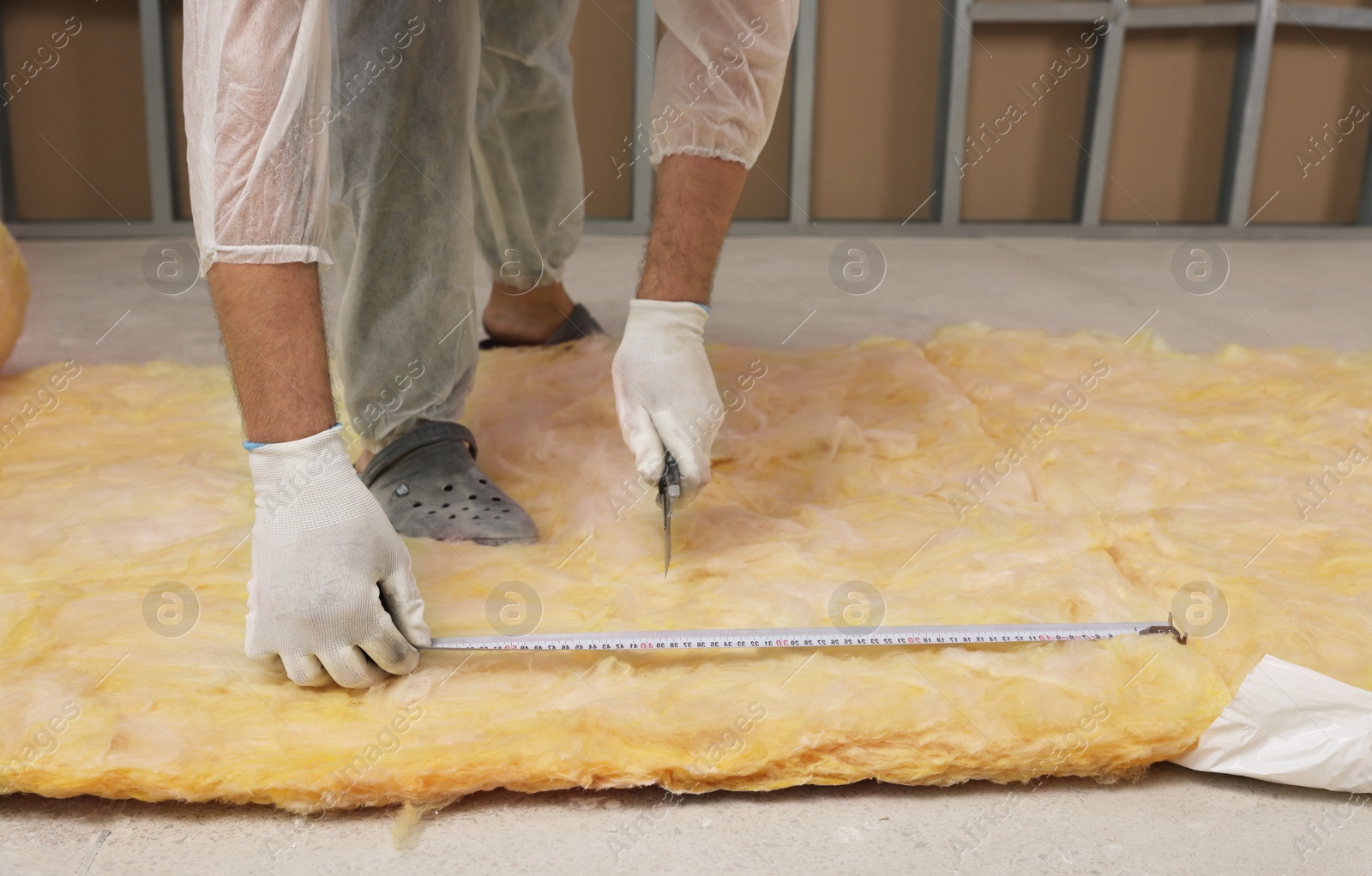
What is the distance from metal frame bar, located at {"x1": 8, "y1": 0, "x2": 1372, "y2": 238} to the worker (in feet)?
6.45

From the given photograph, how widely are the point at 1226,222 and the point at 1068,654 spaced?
146 inches

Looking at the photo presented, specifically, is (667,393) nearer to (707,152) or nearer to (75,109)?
(707,152)

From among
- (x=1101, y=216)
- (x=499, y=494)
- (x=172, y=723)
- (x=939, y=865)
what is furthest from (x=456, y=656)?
(x=1101, y=216)

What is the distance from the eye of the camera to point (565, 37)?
208 centimetres

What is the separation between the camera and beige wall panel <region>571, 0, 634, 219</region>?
3.84 m

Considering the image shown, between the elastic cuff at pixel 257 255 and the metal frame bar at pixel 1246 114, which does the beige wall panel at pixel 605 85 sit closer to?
the metal frame bar at pixel 1246 114

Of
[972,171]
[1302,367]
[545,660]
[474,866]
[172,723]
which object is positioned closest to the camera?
[474,866]

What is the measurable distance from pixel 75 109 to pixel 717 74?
3.18 m

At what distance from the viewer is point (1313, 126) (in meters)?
4.22

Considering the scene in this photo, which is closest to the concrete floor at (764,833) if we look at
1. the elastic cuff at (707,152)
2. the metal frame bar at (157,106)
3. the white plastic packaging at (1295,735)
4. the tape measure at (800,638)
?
the white plastic packaging at (1295,735)

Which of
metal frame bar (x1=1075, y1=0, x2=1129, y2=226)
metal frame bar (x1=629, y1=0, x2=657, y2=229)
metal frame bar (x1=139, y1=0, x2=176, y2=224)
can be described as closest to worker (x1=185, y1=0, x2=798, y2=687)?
metal frame bar (x1=629, y1=0, x2=657, y2=229)

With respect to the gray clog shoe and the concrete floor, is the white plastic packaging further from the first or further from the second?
the gray clog shoe

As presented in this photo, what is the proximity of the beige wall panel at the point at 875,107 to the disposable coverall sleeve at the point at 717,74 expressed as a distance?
277cm

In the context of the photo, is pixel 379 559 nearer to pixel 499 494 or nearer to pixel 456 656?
pixel 456 656
